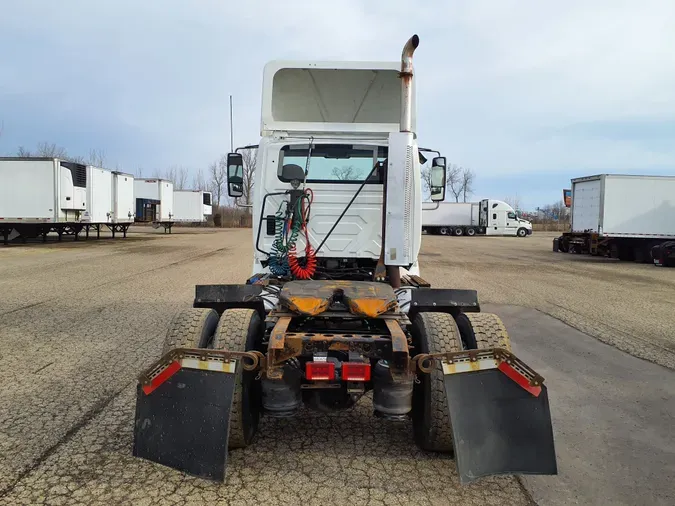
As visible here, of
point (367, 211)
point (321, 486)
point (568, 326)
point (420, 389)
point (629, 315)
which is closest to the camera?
point (321, 486)

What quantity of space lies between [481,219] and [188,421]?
45.9 m

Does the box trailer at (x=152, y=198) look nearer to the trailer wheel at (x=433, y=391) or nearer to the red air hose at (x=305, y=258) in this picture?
the red air hose at (x=305, y=258)

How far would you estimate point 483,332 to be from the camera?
3.40 meters

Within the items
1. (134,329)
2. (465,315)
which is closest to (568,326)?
(465,315)

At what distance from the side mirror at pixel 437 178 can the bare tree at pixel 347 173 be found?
3.11 ft

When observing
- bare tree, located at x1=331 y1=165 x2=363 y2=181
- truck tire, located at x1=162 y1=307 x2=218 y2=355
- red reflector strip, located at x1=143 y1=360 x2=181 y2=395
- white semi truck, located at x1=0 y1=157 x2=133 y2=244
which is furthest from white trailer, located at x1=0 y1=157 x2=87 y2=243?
red reflector strip, located at x1=143 y1=360 x2=181 y2=395

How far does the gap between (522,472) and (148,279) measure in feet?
38.0

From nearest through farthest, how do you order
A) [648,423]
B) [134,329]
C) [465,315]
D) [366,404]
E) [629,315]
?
[465,315] → [648,423] → [366,404] → [134,329] → [629,315]

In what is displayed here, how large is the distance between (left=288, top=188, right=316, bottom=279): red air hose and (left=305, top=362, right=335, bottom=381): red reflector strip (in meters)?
1.93

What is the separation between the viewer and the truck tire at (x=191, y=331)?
332cm

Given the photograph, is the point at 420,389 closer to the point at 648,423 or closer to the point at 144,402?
the point at 144,402

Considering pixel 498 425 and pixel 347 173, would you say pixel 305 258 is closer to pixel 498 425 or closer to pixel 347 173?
pixel 347 173

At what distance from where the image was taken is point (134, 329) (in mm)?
7188

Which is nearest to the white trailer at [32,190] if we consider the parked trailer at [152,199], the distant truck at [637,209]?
the parked trailer at [152,199]
